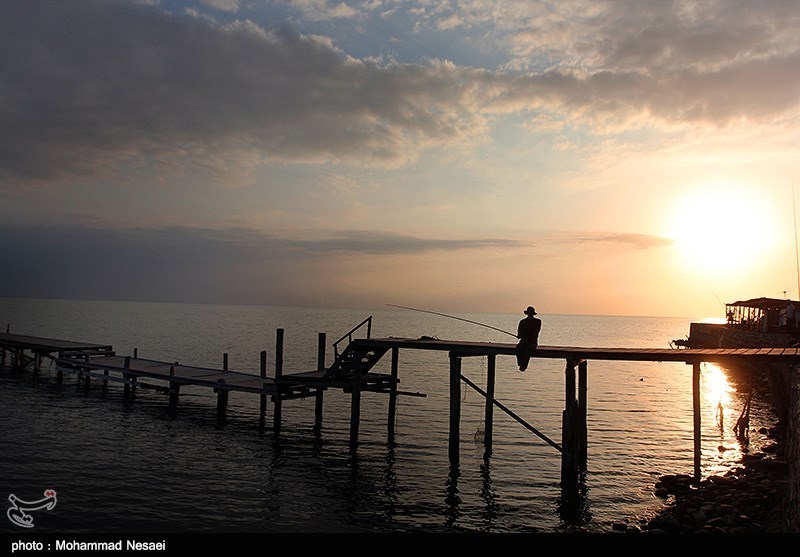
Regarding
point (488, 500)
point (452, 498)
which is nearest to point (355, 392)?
point (452, 498)

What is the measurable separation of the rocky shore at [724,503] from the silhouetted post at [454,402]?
714 centimetres

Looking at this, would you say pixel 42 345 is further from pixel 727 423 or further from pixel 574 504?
pixel 727 423

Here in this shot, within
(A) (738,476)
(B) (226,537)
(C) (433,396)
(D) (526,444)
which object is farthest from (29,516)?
(C) (433,396)

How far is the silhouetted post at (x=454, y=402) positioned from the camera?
863 inches

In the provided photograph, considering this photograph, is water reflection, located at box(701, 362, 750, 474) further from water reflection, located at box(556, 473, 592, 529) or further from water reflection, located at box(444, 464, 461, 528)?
water reflection, located at box(444, 464, 461, 528)

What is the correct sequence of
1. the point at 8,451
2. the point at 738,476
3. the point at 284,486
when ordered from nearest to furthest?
1. the point at 284,486
2. the point at 738,476
3. the point at 8,451

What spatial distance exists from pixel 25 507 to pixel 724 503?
Result: 19865 mm

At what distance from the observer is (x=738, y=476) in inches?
825

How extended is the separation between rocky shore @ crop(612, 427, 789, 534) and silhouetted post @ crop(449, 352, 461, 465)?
23.4 feet

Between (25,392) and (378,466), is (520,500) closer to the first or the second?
(378,466)

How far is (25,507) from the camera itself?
16.5 meters

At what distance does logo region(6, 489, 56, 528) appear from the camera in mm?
15625

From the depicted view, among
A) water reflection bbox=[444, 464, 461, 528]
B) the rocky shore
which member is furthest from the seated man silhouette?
the rocky shore

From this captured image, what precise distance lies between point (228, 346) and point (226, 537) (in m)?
89.8
